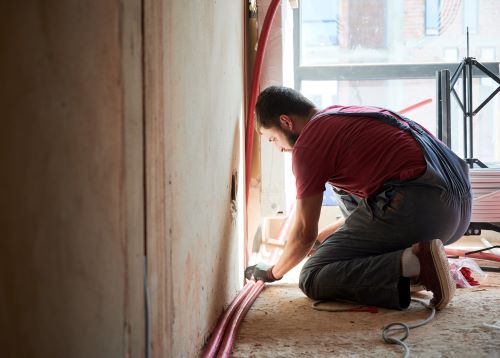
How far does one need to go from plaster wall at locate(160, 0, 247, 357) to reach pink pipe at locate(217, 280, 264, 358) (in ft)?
0.20

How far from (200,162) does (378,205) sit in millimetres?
816

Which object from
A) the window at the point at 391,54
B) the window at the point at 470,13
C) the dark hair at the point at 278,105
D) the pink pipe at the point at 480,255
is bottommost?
the pink pipe at the point at 480,255

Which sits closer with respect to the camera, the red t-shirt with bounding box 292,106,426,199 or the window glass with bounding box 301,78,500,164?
the red t-shirt with bounding box 292,106,426,199

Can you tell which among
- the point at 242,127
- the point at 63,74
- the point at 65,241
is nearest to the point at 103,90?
the point at 63,74

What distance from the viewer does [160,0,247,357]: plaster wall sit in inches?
47.4

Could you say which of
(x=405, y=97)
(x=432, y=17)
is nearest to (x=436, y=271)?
(x=405, y=97)

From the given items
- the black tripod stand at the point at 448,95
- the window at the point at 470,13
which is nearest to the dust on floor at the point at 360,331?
the black tripod stand at the point at 448,95

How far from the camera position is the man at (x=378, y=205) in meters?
1.92

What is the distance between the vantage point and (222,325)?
1.70 metres

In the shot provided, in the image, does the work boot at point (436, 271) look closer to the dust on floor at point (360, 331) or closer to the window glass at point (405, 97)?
the dust on floor at point (360, 331)

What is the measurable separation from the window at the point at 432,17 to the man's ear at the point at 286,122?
212 cm

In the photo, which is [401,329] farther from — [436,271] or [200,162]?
[200,162]

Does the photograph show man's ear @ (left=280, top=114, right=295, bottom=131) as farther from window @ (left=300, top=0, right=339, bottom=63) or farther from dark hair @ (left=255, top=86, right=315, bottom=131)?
window @ (left=300, top=0, right=339, bottom=63)

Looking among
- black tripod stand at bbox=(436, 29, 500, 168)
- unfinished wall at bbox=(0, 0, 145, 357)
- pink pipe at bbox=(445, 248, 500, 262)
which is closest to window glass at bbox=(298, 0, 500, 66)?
black tripod stand at bbox=(436, 29, 500, 168)
